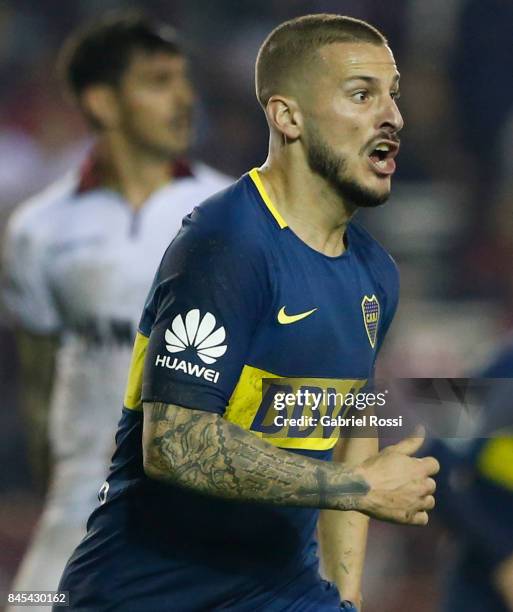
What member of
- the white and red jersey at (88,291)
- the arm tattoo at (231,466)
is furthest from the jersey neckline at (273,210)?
the white and red jersey at (88,291)

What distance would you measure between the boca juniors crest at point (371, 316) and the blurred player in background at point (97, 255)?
156 cm

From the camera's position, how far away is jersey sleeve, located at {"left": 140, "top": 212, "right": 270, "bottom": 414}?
7.11ft

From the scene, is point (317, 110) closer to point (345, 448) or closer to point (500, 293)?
point (345, 448)

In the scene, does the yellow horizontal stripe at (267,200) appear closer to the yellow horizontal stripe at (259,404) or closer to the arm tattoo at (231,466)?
the yellow horizontal stripe at (259,404)

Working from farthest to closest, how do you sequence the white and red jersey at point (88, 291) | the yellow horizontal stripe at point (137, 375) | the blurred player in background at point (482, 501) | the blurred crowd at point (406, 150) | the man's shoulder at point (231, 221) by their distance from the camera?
the blurred crowd at point (406, 150) → the white and red jersey at point (88, 291) → the blurred player in background at point (482, 501) → the yellow horizontal stripe at point (137, 375) → the man's shoulder at point (231, 221)

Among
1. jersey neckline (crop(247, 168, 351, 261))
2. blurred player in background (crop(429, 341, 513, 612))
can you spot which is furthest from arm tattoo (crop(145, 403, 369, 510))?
blurred player in background (crop(429, 341, 513, 612))

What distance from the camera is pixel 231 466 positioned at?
7.02 feet

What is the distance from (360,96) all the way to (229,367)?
574 mm

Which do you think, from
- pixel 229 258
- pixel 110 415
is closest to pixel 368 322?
pixel 229 258

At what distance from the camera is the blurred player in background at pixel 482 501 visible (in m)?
2.96

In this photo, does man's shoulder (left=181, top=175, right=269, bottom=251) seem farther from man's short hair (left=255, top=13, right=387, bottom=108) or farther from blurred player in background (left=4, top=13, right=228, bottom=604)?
blurred player in background (left=4, top=13, right=228, bottom=604)

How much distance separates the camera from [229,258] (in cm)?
222

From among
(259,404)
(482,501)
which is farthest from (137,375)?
(482,501)

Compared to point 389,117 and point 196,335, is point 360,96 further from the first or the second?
point 196,335
